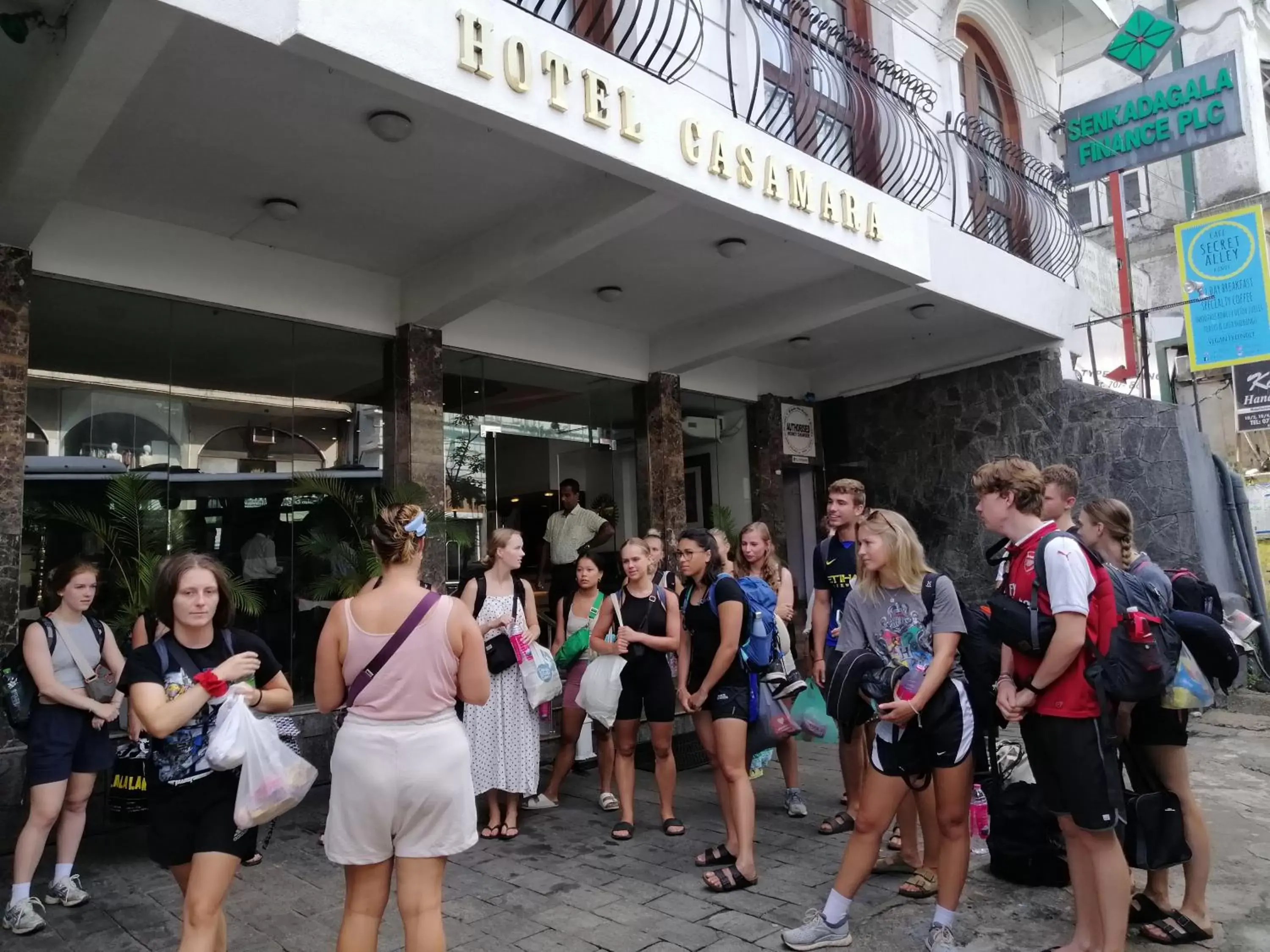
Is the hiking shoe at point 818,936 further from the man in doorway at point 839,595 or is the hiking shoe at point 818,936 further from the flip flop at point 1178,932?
the man in doorway at point 839,595

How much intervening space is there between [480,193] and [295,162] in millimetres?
1125

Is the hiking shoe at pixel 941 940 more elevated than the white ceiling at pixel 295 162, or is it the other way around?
the white ceiling at pixel 295 162

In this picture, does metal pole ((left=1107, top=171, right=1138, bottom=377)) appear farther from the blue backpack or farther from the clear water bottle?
the blue backpack

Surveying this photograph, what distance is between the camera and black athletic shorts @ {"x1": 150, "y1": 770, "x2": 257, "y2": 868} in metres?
2.80

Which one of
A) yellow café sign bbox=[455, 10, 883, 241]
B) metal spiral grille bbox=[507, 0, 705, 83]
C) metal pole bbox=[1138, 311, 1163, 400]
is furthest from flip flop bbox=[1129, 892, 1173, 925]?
metal pole bbox=[1138, 311, 1163, 400]

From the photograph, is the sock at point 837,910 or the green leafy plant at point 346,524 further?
the green leafy plant at point 346,524

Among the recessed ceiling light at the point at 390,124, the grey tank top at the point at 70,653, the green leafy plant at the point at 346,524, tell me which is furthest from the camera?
the green leafy plant at the point at 346,524

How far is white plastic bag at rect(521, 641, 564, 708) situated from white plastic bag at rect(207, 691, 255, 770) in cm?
243

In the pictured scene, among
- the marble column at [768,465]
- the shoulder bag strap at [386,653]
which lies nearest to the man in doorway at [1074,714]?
the shoulder bag strap at [386,653]

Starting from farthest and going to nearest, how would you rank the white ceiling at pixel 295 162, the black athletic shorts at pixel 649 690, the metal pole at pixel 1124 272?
the metal pole at pixel 1124 272, the black athletic shorts at pixel 649 690, the white ceiling at pixel 295 162

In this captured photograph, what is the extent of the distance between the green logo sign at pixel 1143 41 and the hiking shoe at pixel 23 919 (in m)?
11.6

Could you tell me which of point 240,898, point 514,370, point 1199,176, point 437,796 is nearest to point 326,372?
point 514,370

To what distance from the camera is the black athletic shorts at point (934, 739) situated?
3.34 m

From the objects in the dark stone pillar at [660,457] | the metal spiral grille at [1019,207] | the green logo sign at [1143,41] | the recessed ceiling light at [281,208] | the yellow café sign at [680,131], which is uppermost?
the green logo sign at [1143,41]
